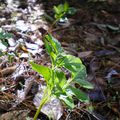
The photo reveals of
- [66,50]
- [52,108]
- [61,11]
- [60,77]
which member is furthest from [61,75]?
[61,11]

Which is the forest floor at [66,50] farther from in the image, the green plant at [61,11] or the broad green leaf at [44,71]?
the broad green leaf at [44,71]

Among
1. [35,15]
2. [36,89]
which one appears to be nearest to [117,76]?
[36,89]

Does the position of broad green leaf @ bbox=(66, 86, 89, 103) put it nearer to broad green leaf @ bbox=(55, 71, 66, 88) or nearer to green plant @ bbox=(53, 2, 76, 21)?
broad green leaf @ bbox=(55, 71, 66, 88)

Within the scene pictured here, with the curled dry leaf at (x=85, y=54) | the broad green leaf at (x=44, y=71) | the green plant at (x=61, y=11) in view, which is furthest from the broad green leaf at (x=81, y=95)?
the green plant at (x=61, y=11)

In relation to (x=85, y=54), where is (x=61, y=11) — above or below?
above

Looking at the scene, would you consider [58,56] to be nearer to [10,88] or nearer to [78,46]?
[10,88]

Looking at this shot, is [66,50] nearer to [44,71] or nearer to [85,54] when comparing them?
[85,54]

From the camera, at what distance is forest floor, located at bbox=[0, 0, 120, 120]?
4.99ft

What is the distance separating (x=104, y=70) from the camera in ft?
6.24

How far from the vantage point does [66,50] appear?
204cm

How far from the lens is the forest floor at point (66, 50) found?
1.52 m

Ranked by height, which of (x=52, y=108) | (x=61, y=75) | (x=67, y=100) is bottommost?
(x=52, y=108)

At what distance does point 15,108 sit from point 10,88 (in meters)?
0.16

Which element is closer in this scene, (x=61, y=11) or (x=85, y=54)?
(x=85, y=54)
